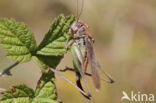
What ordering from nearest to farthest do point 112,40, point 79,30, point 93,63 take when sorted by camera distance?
point 93,63 → point 79,30 → point 112,40

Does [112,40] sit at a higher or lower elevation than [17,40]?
lower

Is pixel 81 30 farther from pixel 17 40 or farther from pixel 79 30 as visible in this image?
pixel 17 40

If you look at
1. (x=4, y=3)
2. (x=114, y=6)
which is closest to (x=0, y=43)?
(x=114, y=6)

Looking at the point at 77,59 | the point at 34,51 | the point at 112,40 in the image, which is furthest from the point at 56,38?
the point at 112,40

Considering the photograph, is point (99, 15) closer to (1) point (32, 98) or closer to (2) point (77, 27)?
(2) point (77, 27)

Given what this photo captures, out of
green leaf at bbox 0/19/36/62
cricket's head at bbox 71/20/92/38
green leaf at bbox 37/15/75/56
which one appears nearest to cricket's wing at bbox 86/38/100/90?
cricket's head at bbox 71/20/92/38

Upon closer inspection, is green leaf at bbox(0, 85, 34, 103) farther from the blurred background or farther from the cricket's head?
the blurred background

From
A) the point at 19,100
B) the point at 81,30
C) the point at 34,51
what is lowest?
Result: the point at 19,100
